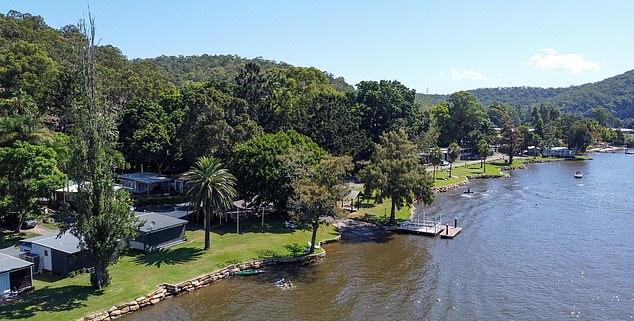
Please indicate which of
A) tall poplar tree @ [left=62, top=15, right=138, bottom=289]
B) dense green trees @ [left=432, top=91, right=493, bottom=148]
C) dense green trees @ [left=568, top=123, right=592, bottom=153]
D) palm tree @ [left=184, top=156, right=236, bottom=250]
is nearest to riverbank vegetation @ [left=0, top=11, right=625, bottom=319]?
tall poplar tree @ [left=62, top=15, right=138, bottom=289]

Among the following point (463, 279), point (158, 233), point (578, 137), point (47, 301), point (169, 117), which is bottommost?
point (463, 279)

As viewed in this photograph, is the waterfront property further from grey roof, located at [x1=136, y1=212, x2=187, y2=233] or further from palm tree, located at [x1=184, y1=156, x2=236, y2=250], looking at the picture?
grey roof, located at [x1=136, y1=212, x2=187, y2=233]

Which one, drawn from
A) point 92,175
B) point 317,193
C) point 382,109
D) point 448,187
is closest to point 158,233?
point 92,175

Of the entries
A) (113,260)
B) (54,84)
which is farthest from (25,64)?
(113,260)

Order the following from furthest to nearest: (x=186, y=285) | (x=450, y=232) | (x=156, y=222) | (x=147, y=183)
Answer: (x=147, y=183) → (x=450, y=232) → (x=156, y=222) → (x=186, y=285)

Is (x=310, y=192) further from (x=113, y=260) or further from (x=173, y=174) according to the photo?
(x=173, y=174)

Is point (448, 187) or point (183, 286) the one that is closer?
point (183, 286)

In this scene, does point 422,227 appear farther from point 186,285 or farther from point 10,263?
point 10,263
